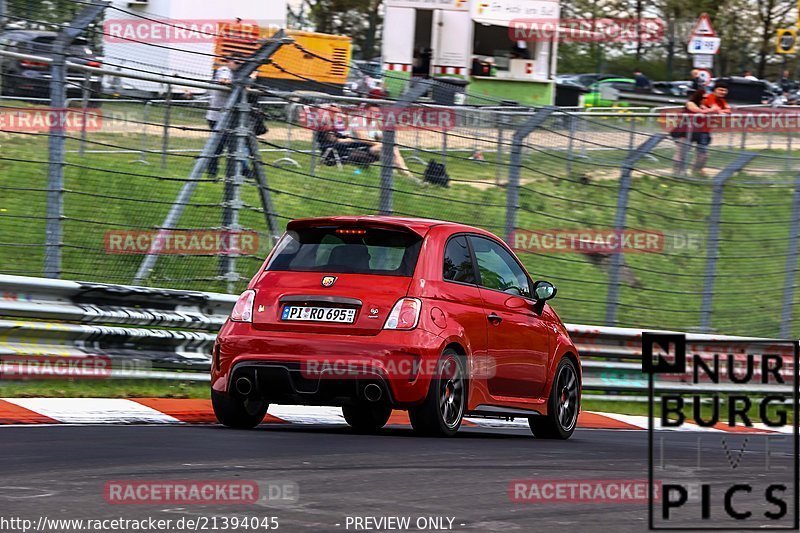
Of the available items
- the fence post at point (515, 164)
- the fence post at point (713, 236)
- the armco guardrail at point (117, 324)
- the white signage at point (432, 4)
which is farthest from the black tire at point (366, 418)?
the white signage at point (432, 4)

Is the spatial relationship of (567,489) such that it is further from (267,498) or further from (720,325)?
(720,325)

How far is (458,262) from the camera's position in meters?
10.1

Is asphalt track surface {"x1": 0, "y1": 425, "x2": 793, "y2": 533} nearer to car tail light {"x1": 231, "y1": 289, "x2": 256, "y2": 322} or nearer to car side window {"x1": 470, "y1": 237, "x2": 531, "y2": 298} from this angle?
car tail light {"x1": 231, "y1": 289, "x2": 256, "y2": 322}

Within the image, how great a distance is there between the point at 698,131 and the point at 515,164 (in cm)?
642

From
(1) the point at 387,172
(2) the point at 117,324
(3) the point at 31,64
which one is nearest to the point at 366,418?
(2) the point at 117,324

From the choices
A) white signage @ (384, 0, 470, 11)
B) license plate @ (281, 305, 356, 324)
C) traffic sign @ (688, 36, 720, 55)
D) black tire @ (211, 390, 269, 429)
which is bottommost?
black tire @ (211, 390, 269, 429)

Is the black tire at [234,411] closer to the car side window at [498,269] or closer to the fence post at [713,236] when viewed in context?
the car side window at [498,269]

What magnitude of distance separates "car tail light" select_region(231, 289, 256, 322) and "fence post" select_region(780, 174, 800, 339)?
312 inches

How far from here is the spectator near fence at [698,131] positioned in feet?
51.6

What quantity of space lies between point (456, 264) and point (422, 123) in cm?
379

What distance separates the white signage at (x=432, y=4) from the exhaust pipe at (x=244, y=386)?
82.3 feet

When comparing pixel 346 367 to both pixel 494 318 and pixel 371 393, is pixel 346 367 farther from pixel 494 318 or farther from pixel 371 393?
pixel 494 318

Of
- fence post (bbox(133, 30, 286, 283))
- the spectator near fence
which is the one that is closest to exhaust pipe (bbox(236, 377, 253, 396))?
fence post (bbox(133, 30, 286, 283))

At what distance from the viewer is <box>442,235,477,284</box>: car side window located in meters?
9.90
